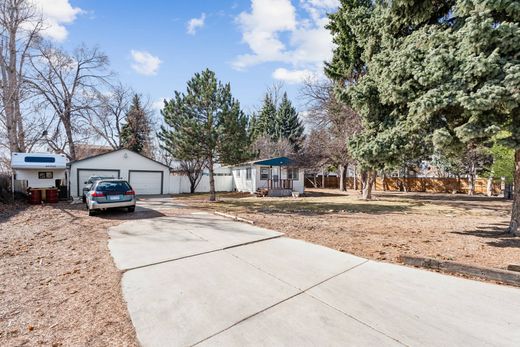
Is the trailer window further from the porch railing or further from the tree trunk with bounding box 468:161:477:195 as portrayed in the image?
the tree trunk with bounding box 468:161:477:195

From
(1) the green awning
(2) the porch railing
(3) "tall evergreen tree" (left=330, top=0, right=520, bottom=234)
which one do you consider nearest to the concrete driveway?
→ (3) "tall evergreen tree" (left=330, top=0, right=520, bottom=234)

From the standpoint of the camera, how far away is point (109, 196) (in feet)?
30.5

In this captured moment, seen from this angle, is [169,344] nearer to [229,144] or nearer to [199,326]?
[199,326]

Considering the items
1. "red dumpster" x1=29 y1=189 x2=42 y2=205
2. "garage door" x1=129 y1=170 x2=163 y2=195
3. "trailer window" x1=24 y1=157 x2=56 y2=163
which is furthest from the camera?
"garage door" x1=129 y1=170 x2=163 y2=195

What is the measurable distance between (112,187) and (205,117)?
6941 mm

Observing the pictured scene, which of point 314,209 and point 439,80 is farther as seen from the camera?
point 314,209

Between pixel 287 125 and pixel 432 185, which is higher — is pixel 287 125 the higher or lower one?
the higher one

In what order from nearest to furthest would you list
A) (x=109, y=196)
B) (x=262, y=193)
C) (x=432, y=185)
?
(x=109, y=196), (x=262, y=193), (x=432, y=185)

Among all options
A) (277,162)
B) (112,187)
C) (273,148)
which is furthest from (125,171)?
(273,148)

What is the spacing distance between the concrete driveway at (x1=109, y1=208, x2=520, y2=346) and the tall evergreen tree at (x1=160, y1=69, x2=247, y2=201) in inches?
397

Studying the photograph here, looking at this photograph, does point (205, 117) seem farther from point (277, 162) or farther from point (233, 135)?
point (277, 162)

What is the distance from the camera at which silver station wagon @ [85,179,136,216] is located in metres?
9.08

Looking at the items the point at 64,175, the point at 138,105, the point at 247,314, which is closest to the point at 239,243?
the point at 247,314

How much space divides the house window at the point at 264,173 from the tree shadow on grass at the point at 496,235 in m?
15.8
